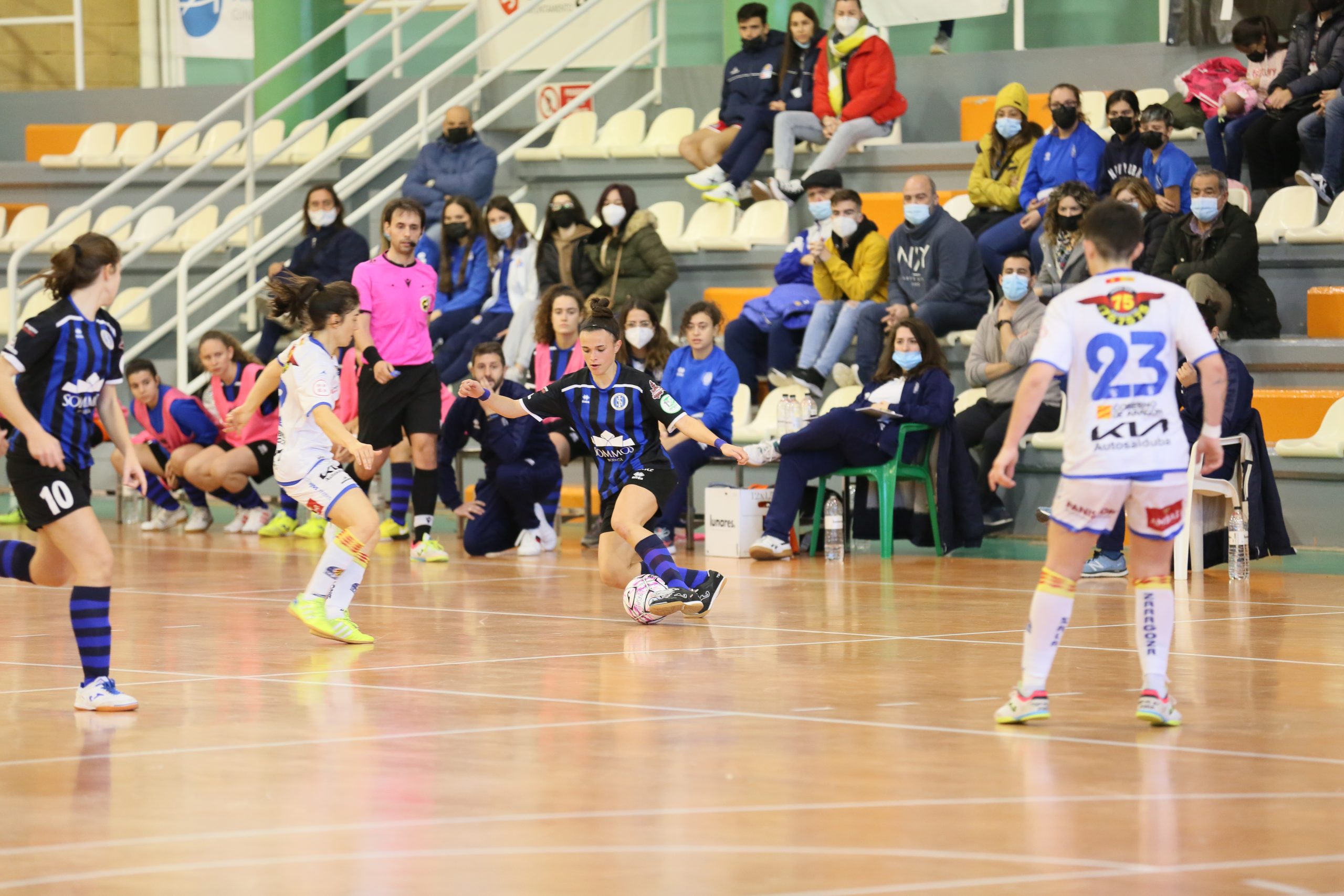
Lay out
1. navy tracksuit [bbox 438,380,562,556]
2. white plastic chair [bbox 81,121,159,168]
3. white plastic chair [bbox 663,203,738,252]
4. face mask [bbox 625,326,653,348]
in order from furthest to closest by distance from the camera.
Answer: white plastic chair [bbox 81,121,159,168]
white plastic chair [bbox 663,203,738,252]
face mask [bbox 625,326,653,348]
navy tracksuit [bbox 438,380,562,556]

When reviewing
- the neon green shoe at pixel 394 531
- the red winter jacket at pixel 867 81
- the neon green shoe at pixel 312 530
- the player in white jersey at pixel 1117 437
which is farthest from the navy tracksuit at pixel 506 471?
the player in white jersey at pixel 1117 437

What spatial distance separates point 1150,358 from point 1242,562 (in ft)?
14.5

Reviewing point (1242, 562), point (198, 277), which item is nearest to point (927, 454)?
Result: point (1242, 562)

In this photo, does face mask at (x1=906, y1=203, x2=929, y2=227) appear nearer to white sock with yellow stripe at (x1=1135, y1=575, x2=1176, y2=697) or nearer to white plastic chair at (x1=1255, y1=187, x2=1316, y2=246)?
white plastic chair at (x1=1255, y1=187, x2=1316, y2=246)

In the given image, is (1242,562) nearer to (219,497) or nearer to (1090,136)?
(1090,136)

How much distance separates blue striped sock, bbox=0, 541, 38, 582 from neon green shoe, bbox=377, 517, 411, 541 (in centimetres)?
599

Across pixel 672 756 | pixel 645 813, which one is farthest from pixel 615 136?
pixel 645 813

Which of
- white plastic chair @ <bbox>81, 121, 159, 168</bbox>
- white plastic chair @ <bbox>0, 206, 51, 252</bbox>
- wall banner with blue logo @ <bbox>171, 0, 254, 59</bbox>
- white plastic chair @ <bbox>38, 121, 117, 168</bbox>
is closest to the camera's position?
white plastic chair @ <bbox>0, 206, 51, 252</bbox>

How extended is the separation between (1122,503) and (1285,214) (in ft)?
25.0

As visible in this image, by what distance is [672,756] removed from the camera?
16.2 feet

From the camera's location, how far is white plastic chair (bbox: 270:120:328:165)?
17.3m

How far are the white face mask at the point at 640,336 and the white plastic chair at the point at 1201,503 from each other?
3.71m

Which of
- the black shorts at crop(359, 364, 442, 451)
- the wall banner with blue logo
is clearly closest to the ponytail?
the black shorts at crop(359, 364, 442, 451)

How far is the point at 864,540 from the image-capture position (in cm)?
1208
